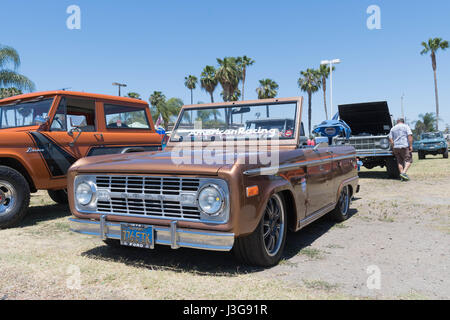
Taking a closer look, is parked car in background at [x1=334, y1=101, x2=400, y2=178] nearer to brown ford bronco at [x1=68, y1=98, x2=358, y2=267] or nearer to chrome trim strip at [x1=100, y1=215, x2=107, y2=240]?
brown ford bronco at [x1=68, y1=98, x2=358, y2=267]

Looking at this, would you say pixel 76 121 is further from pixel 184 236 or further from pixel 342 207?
pixel 342 207

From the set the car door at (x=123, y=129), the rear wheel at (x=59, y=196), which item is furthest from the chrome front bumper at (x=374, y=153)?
the rear wheel at (x=59, y=196)

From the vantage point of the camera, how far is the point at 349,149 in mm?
5969

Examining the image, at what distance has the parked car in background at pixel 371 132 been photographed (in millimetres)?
10922

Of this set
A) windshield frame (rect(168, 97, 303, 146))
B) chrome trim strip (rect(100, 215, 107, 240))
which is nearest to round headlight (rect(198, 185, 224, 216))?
chrome trim strip (rect(100, 215, 107, 240))

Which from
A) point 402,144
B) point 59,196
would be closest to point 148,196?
point 59,196

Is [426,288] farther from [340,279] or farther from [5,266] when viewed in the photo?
[5,266]

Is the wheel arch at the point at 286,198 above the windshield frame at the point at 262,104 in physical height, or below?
below

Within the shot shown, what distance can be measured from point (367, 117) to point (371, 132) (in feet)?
2.40

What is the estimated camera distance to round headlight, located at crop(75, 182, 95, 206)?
359 cm

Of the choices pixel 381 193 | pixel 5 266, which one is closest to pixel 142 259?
pixel 5 266

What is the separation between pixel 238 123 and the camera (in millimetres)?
4828

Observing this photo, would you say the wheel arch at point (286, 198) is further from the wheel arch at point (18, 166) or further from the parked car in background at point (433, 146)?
the parked car in background at point (433, 146)

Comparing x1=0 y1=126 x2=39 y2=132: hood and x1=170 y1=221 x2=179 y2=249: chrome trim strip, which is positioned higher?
x1=0 y1=126 x2=39 y2=132: hood
